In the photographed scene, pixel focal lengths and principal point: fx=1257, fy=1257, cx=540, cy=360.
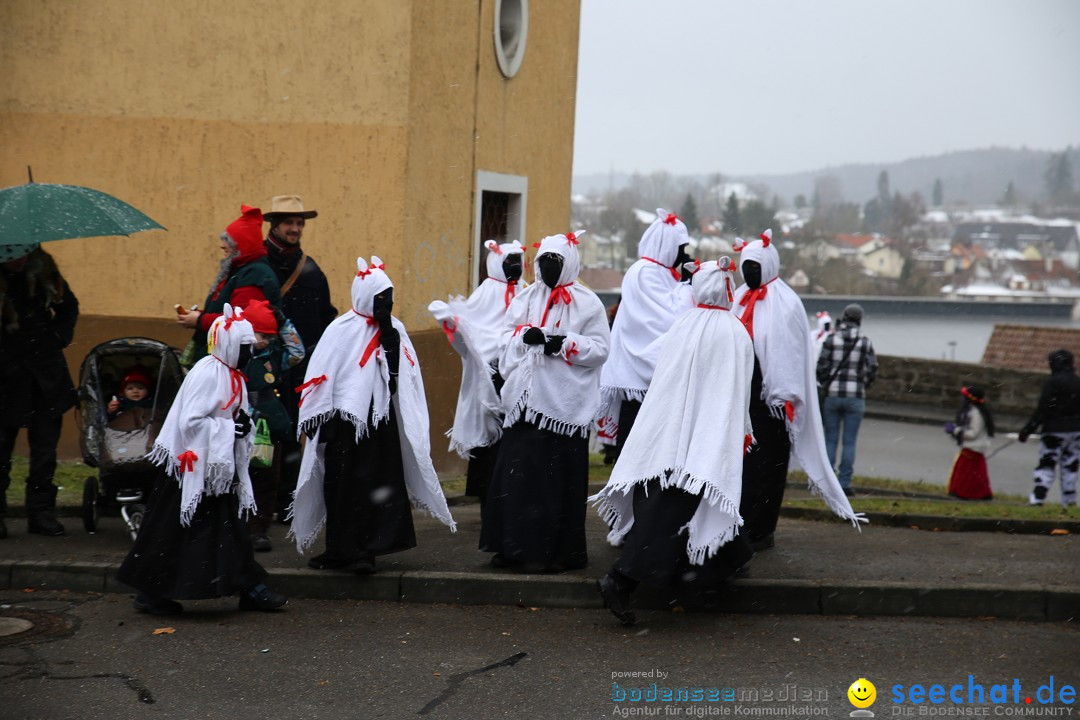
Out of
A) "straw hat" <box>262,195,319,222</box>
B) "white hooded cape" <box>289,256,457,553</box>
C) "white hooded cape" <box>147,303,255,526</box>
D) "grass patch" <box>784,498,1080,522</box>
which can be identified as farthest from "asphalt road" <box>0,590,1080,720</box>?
"straw hat" <box>262,195,319,222</box>

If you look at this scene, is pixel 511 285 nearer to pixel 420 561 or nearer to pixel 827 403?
pixel 420 561

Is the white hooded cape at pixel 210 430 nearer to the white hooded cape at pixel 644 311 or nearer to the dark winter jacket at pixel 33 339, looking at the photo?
the dark winter jacket at pixel 33 339

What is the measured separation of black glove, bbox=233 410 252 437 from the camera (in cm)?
712

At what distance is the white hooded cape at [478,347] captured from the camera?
8648 mm

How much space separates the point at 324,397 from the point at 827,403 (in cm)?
860

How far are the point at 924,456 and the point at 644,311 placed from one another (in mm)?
13926

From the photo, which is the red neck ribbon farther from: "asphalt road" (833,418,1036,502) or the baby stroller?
"asphalt road" (833,418,1036,502)

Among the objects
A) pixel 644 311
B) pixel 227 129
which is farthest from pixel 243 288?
pixel 227 129

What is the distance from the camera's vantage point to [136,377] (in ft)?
28.2

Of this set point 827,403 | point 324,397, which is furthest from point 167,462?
point 827,403

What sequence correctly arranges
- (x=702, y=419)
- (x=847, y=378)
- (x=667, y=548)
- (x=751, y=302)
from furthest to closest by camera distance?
(x=847, y=378) → (x=751, y=302) → (x=702, y=419) → (x=667, y=548)

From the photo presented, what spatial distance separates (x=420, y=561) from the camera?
8148mm

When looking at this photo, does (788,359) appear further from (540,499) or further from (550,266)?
(540,499)

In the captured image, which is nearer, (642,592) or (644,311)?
(642,592)
